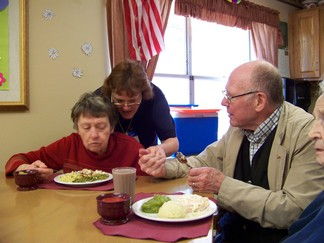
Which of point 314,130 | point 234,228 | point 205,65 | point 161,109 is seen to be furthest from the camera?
point 205,65

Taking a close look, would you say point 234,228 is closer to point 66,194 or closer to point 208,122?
point 66,194

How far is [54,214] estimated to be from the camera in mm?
1133

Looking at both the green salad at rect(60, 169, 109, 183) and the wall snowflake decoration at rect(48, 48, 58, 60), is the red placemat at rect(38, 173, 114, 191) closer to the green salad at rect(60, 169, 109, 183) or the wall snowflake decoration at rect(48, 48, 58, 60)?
the green salad at rect(60, 169, 109, 183)

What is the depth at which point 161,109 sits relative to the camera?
6.98ft

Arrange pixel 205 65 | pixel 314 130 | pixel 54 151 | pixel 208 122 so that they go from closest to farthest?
pixel 314 130 < pixel 54 151 < pixel 208 122 < pixel 205 65

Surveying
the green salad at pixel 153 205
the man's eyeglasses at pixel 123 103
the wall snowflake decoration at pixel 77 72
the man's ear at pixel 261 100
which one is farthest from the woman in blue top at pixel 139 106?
the wall snowflake decoration at pixel 77 72

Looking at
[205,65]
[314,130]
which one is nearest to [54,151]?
[314,130]

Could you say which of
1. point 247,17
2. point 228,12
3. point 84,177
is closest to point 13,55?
point 84,177

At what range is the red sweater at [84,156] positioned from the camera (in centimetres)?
178

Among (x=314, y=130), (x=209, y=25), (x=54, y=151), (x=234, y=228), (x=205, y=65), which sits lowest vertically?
(x=234, y=228)

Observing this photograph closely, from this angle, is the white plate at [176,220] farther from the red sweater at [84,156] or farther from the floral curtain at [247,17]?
the floral curtain at [247,17]

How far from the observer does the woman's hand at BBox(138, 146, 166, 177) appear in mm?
1541

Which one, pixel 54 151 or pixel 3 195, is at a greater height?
pixel 54 151

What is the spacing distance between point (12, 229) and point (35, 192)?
434mm
